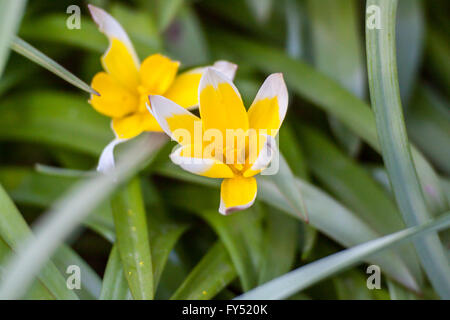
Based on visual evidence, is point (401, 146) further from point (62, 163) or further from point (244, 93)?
point (62, 163)

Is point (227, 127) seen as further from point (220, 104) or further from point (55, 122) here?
point (55, 122)

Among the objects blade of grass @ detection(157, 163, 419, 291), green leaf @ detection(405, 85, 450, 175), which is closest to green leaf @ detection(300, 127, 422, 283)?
blade of grass @ detection(157, 163, 419, 291)

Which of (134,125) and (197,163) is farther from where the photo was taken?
(134,125)

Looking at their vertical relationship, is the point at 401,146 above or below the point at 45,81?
below

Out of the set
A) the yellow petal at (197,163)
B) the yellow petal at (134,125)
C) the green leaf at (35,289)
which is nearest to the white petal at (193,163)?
the yellow petal at (197,163)

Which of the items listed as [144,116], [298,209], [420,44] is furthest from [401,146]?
[420,44]

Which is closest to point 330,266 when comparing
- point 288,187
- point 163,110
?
point 288,187
